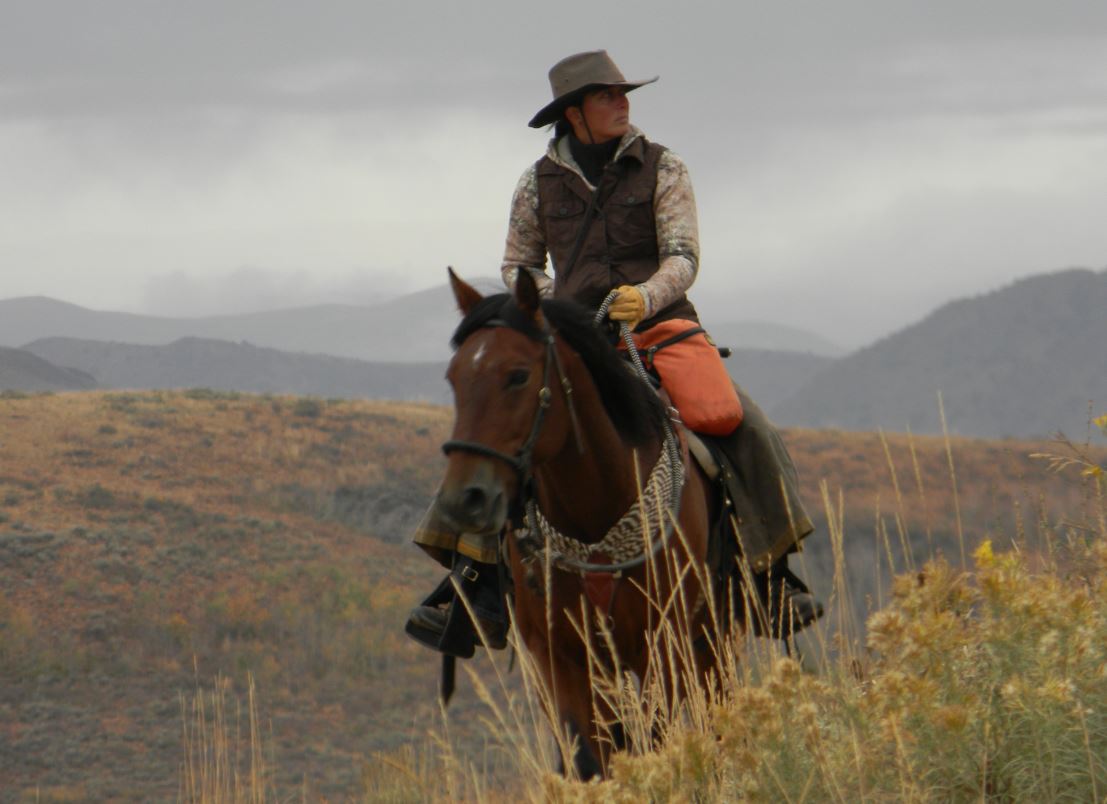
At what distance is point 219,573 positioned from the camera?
28.4 meters

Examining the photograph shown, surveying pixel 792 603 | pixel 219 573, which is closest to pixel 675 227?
pixel 792 603

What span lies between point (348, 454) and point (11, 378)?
207 feet

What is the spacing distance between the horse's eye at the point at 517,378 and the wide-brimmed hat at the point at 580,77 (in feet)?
5.58

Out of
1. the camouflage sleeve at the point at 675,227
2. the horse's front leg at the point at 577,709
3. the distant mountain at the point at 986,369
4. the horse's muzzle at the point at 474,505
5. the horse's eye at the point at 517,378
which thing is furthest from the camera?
the distant mountain at the point at 986,369

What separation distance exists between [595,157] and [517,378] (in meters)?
1.72

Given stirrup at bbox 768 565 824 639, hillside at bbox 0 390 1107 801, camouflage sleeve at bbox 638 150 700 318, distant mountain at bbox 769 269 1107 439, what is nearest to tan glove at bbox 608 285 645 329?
camouflage sleeve at bbox 638 150 700 318

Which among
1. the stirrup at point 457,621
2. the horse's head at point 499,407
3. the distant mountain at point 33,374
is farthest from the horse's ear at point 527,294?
the distant mountain at point 33,374

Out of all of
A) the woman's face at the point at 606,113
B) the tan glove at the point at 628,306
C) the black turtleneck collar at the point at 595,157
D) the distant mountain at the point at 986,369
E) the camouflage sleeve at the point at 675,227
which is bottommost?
the distant mountain at the point at 986,369

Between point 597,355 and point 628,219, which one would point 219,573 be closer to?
point 628,219

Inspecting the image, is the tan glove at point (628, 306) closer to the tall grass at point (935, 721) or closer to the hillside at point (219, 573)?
the tall grass at point (935, 721)

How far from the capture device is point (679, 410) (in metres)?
5.93

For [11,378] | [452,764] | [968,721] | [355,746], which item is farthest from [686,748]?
[11,378]

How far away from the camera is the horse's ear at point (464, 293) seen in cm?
521

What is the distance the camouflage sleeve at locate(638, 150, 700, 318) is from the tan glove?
0.19 meters
